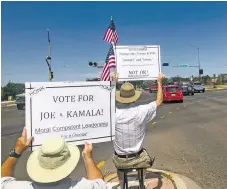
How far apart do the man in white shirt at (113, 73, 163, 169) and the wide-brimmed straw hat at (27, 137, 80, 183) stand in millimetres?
1630

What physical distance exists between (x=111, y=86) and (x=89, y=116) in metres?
0.43

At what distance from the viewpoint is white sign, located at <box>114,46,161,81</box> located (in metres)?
5.14

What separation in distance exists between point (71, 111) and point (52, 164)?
1076mm

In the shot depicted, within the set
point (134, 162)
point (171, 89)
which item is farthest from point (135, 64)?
point (171, 89)

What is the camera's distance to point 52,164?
252 centimetres

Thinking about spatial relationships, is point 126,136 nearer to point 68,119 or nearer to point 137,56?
point 68,119

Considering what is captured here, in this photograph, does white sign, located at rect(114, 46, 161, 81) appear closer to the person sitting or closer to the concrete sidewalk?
the person sitting

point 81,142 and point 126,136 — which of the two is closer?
point 81,142

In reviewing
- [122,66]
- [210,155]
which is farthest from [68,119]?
[210,155]

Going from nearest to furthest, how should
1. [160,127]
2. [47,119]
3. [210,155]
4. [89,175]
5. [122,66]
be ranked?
1. [89,175]
2. [47,119]
3. [122,66]
4. [210,155]
5. [160,127]

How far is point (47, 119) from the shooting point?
3375mm

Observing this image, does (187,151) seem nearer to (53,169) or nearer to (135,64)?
(135,64)

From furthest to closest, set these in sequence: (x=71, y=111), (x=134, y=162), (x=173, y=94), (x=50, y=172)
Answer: (x=173, y=94) → (x=134, y=162) → (x=71, y=111) → (x=50, y=172)

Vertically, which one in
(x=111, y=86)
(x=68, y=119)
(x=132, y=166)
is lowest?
(x=132, y=166)
